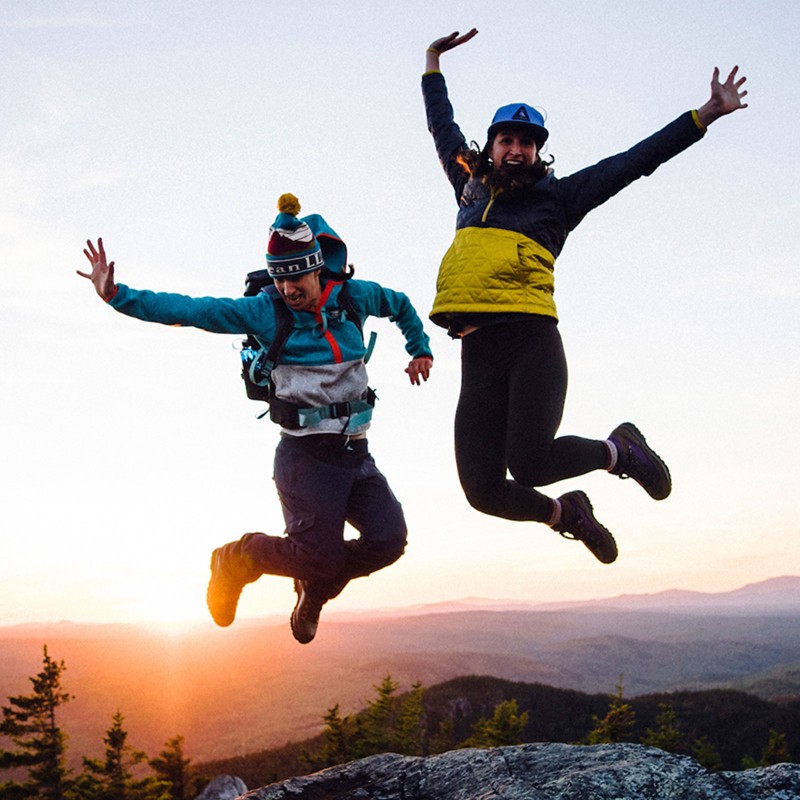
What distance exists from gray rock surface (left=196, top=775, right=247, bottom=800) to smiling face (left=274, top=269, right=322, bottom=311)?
89.7ft

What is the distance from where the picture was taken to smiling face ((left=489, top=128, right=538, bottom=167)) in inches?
198

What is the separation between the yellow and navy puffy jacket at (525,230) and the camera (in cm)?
471

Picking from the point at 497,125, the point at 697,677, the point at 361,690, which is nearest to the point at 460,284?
the point at 497,125

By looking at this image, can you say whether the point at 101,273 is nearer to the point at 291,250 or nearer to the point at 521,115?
the point at 291,250

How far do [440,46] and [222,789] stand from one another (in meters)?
29.2

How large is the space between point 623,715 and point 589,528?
22600 mm

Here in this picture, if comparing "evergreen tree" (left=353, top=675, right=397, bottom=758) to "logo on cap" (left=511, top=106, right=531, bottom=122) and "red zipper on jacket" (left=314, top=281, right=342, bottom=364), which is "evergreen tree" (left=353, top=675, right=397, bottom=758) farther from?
"logo on cap" (left=511, top=106, right=531, bottom=122)

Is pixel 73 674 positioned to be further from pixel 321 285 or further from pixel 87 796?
pixel 321 285

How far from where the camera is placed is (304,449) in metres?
5.07

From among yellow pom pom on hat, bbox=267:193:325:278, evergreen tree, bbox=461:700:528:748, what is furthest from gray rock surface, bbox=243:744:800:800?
evergreen tree, bbox=461:700:528:748

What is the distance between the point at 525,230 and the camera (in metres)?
4.91

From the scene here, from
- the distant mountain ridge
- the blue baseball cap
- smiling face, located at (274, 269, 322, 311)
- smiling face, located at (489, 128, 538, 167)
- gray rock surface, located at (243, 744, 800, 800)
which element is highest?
the blue baseball cap

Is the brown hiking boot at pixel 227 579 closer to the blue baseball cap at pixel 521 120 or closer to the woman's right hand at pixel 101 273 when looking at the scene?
the woman's right hand at pixel 101 273

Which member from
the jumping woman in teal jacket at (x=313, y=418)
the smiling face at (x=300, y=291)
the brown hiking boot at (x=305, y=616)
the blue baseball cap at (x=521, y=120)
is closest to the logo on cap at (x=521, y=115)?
the blue baseball cap at (x=521, y=120)
